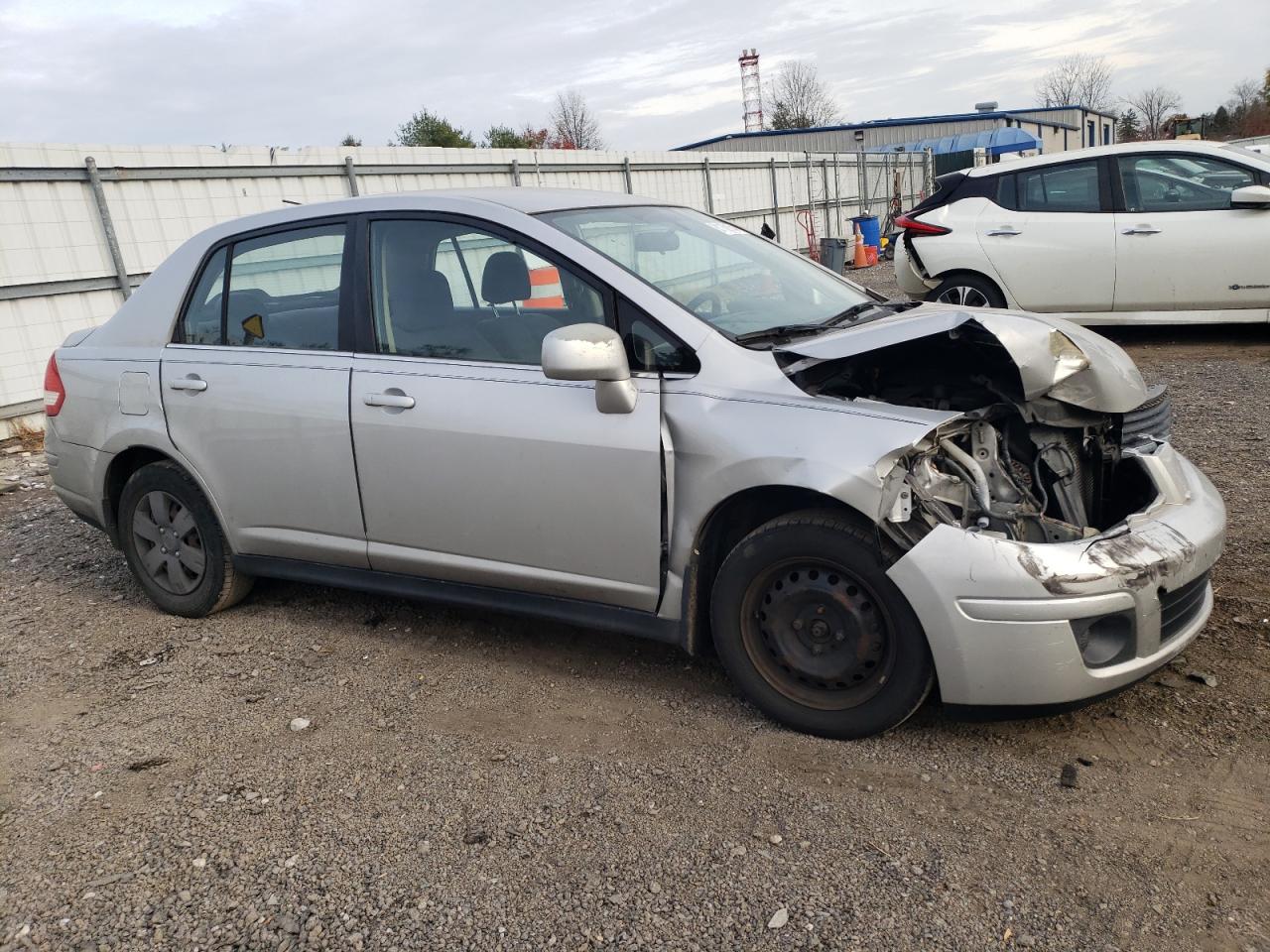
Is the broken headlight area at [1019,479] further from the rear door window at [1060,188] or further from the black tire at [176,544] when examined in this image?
the rear door window at [1060,188]

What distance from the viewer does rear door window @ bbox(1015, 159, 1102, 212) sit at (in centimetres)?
884

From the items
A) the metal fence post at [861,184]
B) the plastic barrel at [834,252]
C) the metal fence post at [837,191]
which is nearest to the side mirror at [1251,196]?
the plastic barrel at [834,252]

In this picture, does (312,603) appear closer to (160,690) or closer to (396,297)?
(160,690)

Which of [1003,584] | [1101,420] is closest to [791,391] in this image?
[1003,584]

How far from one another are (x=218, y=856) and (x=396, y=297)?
2.05 meters

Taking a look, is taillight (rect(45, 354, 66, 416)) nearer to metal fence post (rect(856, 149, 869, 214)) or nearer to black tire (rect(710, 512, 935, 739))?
black tire (rect(710, 512, 935, 739))

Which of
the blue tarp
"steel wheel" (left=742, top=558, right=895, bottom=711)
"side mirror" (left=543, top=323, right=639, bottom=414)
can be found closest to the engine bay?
"steel wheel" (left=742, top=558, right=895, bottom=711)

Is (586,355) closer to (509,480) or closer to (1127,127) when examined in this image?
(509,480)

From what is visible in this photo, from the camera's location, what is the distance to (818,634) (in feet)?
10.1

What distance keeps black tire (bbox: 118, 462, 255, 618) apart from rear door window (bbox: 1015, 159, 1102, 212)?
7.53 metres

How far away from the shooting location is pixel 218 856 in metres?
2.81

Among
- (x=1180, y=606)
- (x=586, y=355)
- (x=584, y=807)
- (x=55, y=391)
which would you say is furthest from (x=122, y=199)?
(x=1180, y=606)

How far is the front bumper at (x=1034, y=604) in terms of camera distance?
2.78 metres

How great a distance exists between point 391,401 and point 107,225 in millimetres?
7410
